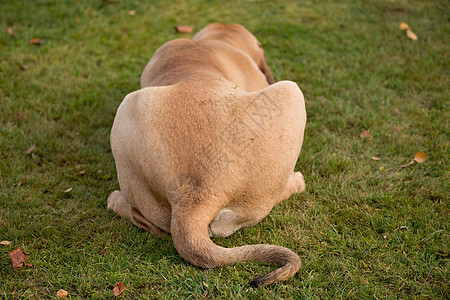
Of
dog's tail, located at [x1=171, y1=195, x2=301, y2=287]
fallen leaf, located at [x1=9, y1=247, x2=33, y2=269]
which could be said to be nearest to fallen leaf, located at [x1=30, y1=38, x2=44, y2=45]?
fallen leaf, located at [x1=9, y1=247, x2=33, y2=269]

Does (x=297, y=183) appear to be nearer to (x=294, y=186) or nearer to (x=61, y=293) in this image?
(x=294, y=186)

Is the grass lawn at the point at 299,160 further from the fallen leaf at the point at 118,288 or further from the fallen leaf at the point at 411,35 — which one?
the fallen leaf at the point at 411,35

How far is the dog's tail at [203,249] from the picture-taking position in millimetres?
2645

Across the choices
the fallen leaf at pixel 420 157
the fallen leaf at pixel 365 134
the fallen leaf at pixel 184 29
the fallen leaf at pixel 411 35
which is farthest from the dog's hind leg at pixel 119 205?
the fallen leaf at pixel 411 35

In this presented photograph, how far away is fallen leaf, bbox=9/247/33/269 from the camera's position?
2968 mm

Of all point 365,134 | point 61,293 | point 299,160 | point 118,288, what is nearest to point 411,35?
point 365,134

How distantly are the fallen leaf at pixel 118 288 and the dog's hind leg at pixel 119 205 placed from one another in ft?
2.43

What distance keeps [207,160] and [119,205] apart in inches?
43.1

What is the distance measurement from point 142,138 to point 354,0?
18.9 feet

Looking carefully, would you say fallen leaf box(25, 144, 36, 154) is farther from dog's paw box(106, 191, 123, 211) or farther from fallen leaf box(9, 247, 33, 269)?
fallen leaf box(9, 247, 33, 269)

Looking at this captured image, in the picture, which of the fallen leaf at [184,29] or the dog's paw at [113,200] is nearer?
the dog's paw at [113,200]

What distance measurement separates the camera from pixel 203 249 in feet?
8.68

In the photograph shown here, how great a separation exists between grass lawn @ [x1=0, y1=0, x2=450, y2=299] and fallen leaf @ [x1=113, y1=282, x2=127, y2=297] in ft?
0.14

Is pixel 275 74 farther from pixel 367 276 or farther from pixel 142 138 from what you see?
pixel 367 276
